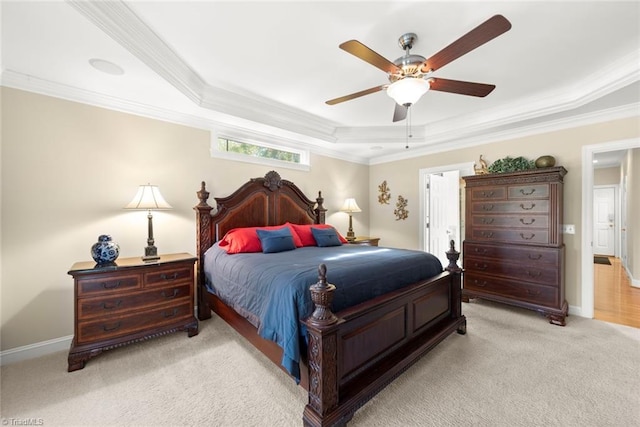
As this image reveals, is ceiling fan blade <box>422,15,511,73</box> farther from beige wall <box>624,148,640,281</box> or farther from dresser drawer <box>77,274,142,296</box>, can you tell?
beige wall <box>624,148,640,281</box>

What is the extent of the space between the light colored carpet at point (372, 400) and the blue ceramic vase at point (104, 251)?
0.92 meters

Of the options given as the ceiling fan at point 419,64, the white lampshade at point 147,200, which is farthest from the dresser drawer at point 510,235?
the white lampshade at point 147,200

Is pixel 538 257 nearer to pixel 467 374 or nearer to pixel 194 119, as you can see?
pixel 467 374

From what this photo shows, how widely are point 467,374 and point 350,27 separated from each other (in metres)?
3.00

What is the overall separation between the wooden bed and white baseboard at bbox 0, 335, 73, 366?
1.27 metres

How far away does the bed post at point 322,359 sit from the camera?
1595 mm

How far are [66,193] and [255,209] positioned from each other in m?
2.07

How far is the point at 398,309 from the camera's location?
7.36ft

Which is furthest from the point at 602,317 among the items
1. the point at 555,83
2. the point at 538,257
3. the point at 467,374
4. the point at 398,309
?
the point at 398,309

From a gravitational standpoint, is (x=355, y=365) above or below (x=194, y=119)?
below

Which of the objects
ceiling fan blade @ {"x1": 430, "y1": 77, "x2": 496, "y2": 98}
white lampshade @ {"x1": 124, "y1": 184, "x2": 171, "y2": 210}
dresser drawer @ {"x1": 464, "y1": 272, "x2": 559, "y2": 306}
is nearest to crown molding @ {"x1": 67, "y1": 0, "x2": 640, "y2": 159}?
white lampshade @ {"x1": 124, "y1": 184, "x2": 171, "y2": 210}

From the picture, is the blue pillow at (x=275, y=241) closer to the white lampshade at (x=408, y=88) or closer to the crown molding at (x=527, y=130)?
the white lampshade at (x=408, y=88)

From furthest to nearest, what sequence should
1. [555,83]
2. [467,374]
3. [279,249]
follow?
[279,249] → [555,83] → [467,374]

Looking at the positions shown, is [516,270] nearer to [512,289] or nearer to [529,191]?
[512,289]
